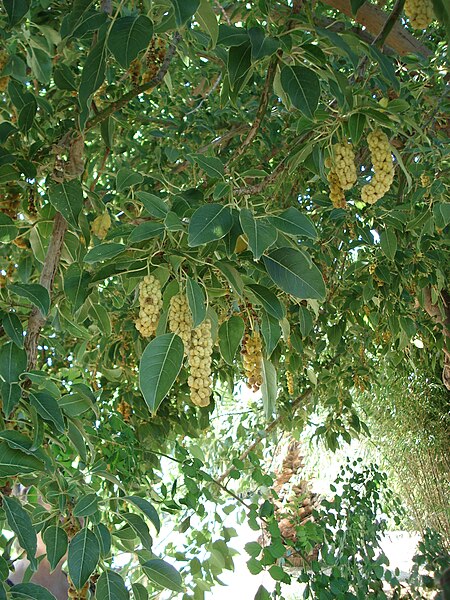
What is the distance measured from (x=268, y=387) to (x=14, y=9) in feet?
1.74

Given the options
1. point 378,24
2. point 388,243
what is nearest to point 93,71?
point 388,243

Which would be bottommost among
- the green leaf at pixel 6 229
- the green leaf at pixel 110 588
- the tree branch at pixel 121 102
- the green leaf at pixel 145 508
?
the green leaf at pixel 110 588

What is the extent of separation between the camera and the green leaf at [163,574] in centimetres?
87

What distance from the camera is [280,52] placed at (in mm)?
958

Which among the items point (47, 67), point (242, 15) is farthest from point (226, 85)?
point (242, 15)

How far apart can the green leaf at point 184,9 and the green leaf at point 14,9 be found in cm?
20

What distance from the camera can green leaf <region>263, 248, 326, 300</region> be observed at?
821 mm

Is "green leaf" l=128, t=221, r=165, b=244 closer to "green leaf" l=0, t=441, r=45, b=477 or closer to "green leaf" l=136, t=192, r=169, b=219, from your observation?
"green leaf" l=136, t=192, r=169, b=219

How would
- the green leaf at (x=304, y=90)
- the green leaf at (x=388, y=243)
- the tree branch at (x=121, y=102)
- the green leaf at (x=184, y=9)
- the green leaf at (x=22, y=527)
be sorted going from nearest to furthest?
the green leaf at (x=184, y=9), the green leaf at (x=22, y=527), the green leaf at (x=304, y=90), the tree branch at (x=121, y=102), the green leaf at (x=388, y=243)

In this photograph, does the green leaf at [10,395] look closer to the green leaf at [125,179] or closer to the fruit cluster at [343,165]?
the green leaf at [125,179]

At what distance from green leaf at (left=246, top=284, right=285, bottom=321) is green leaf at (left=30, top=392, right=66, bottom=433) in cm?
26

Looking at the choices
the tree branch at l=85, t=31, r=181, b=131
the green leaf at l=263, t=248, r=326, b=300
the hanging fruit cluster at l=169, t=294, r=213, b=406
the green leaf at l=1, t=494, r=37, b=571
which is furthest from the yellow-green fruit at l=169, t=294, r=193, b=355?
the tree branch at l=85, t=31, r=181, b=131

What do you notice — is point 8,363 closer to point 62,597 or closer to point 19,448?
point 19,448

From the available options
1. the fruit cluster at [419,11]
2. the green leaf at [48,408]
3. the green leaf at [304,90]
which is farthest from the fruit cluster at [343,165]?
the green leaf at [48,408]
